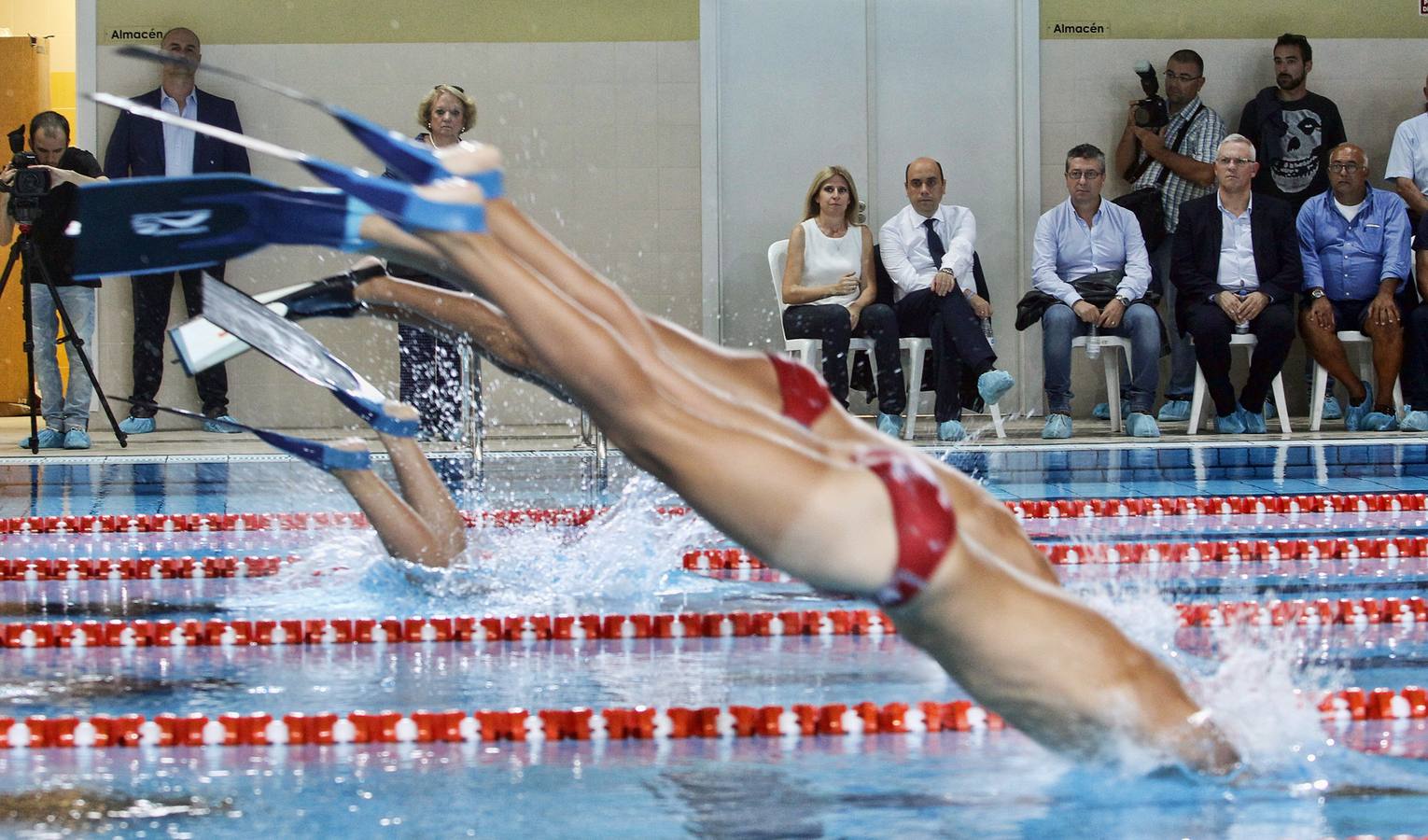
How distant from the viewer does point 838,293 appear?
8.46 metres

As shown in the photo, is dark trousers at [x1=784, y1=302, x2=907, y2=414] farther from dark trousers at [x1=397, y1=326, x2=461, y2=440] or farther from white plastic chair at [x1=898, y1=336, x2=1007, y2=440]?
dark trousers at [x1=397, y1=326, x2=461, y2=440]

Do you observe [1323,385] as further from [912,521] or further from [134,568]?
[912,521]

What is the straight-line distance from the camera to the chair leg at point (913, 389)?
8172mm

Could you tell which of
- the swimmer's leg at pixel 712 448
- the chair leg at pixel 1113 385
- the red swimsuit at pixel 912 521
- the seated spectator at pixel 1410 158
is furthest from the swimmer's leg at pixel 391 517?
the seated spectator at pixel 1410 158

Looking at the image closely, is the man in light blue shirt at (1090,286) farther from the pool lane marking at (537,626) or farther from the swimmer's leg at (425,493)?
the swimmer's leg at (425,493)

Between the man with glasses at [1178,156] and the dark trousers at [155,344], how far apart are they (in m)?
5.77

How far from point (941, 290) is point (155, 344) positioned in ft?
15.5

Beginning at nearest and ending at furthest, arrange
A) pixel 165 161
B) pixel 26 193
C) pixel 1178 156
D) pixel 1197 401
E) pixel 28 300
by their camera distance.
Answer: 1. pixel 26 193
2. pixel 28 300
3. pixel 1197 401
4. pixel 165 161
5. pixel 1178 156

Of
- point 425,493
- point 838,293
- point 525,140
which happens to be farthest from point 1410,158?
point 425,493

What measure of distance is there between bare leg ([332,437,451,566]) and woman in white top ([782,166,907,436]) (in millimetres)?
4137

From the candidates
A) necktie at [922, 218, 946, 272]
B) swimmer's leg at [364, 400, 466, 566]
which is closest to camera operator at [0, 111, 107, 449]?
swimmer's leg at [364, 400, 466, 566]

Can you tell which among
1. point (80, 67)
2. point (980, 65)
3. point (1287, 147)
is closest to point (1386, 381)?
point (1287, 147)

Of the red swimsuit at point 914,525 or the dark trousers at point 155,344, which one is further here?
the dark trousers at point 155,344

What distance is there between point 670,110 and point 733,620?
22.6 ft
